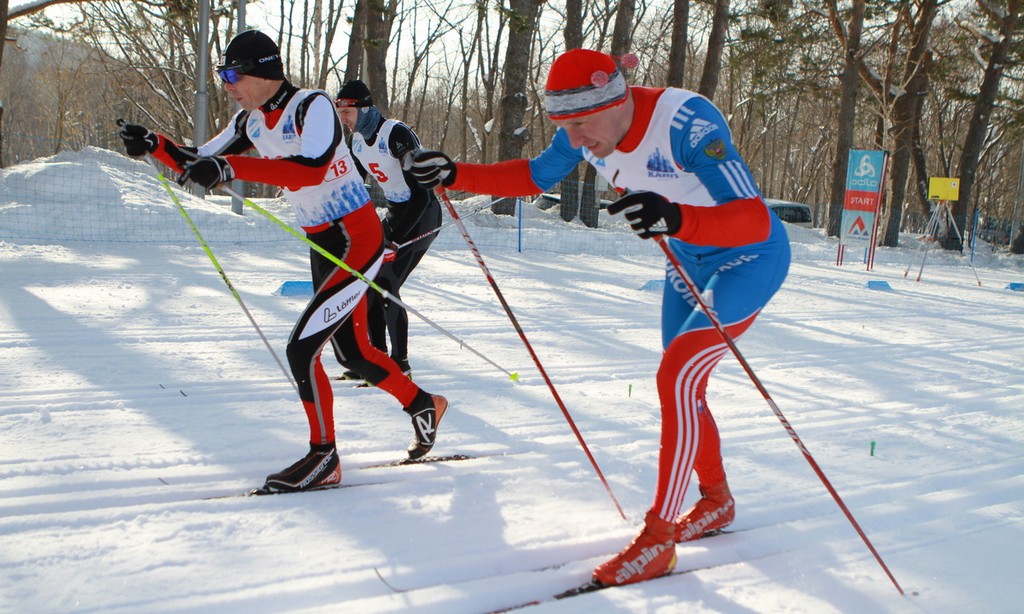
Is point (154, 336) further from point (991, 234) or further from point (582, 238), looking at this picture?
point (991, 234)

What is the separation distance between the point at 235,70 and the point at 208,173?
0.53 m

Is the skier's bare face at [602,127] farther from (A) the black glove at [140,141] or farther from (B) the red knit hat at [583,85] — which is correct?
(A) the black glove at [140,141]

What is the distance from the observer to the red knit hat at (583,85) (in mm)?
2320

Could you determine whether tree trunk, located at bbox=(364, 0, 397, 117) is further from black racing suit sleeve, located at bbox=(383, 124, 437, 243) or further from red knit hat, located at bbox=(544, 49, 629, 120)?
red knit hat, located at bbox=(544, 49, 629, 120)

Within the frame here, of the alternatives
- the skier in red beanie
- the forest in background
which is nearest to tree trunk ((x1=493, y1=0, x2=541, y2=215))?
the forest in background

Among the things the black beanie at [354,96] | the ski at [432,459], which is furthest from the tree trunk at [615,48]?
the ski at [432,459]

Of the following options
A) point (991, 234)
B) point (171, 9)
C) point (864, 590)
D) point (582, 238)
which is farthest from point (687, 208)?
point (991, 234)

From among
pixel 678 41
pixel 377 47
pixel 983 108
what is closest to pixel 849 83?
pixel 983 108

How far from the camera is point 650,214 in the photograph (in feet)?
7.10

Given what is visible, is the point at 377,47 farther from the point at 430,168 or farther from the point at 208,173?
the point at 208,173

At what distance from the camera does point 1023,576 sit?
8.52 feet

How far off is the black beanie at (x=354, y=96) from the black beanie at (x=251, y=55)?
5.16 feet

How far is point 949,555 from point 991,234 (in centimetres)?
2733

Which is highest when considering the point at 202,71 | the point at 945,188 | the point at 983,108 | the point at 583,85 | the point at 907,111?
the point at 983,108
